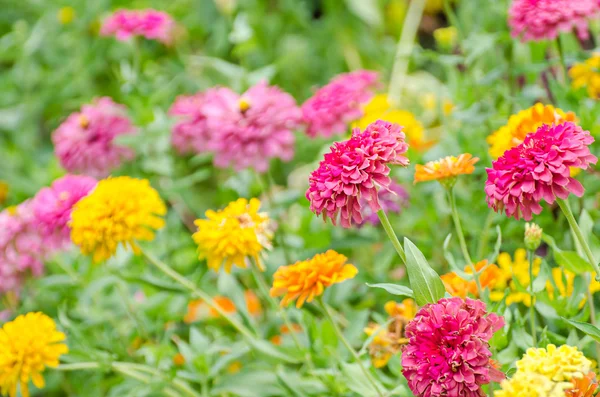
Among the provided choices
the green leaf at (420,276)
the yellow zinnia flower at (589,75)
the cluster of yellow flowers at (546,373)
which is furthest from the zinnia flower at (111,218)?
the yellow zinnia flower at (589,75)

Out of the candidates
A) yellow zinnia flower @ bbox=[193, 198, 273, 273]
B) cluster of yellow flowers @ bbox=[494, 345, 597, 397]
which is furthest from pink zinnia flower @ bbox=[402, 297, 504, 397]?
yellow zinnia flower @ bbox=[193, 198, 273, 273]

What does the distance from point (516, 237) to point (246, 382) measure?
0.48 m

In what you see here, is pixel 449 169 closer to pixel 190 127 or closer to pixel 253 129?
pixel 253 129

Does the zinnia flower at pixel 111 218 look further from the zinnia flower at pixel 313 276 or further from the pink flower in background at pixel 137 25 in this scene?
the pink flower in background at pixel 137 25

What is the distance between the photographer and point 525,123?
77 centimetres

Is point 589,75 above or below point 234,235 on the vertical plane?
above

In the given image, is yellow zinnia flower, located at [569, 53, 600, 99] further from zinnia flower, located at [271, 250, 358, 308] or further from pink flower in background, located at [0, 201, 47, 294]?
pink flower in background, located at [0, 201, 47, 294]

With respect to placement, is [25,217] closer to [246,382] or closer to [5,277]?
[5,277]

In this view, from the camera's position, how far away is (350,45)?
7.13ft

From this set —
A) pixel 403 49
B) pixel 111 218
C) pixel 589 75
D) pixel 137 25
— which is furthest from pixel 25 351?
pixel 403 49

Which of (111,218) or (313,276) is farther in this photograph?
(111,218)

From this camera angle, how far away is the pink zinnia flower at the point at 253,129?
3.62 ft

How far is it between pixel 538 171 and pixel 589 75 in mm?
581

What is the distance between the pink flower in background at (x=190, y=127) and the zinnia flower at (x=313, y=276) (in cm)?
51
